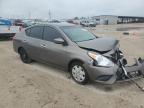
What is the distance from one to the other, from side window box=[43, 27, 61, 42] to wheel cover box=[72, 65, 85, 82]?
1267 millimetres

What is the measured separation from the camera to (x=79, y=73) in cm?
636

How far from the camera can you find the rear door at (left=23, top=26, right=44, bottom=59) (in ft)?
25.8

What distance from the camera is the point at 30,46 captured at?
8.24 m

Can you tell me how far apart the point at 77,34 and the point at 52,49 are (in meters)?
0.91

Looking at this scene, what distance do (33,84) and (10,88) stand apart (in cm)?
63

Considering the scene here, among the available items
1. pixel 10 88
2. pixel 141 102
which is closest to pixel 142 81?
pixel 141 102

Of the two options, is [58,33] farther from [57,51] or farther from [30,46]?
[30,46]

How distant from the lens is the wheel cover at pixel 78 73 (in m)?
6.29

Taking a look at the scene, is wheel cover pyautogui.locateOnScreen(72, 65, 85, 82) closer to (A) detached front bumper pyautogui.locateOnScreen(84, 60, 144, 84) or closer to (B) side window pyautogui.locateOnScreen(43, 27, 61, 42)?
(A) detached front bumper pyautogui.locateOnScreen(84, 60, 144, 84)

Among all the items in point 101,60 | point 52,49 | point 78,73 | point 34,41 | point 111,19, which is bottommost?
point 78,73

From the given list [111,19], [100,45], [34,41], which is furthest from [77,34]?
[111,19]

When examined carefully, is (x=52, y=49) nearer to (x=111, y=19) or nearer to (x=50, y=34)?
(x=50, y=34)

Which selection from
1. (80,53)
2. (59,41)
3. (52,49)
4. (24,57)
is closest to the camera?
(80,53)

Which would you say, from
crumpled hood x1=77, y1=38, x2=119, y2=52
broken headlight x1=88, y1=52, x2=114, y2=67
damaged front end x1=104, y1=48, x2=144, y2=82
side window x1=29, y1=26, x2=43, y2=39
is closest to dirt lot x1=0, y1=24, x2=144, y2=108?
damaged front end x1=104, y1=48, x2=144, y2=82
